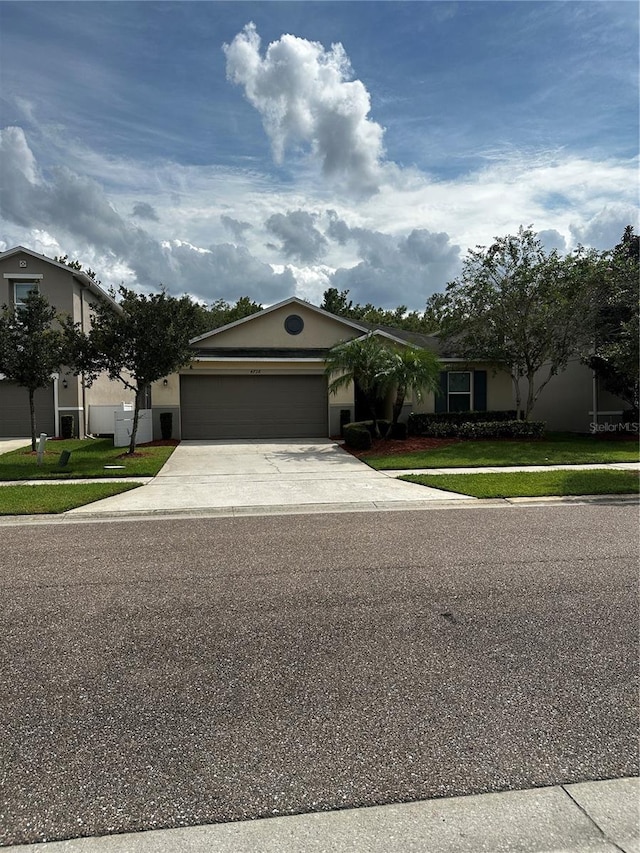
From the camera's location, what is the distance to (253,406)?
20859 millimetres

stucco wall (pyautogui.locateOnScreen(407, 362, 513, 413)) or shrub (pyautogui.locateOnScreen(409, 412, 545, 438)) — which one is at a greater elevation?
stucco wall (pyautogui.locateOnScreen(407, 362, 513, 413))

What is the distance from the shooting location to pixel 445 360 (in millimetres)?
21094

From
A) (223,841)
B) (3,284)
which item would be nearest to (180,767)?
(223,841)

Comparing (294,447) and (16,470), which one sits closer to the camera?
(16,470)

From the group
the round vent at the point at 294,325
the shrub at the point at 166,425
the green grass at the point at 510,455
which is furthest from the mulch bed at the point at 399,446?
the shrub at the point at 166,425

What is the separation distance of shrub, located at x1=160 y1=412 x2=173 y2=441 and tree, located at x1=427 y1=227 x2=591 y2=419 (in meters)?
10.7

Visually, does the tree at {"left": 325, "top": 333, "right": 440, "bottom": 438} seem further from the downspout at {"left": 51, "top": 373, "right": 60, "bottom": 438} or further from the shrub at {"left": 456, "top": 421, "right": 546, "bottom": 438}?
the downspout at {"left": 51, "top": 373, "right": 60, "bottom": 438}

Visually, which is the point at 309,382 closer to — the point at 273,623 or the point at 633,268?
the point at 633,268

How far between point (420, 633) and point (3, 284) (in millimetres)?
22867

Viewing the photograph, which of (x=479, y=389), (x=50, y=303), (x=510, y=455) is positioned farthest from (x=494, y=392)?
(x=50, y=303)

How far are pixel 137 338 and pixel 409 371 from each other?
305 inches

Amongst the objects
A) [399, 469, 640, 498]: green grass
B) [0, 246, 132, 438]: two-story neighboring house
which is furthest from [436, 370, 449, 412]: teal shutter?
[0, 246, 132, 438]: two-story neighboring house

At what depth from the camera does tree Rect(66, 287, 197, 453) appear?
560 inches

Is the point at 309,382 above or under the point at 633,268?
under
